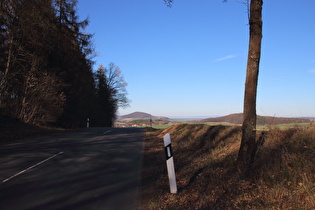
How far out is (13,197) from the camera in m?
4.99

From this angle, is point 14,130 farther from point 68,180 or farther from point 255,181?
point 255,181

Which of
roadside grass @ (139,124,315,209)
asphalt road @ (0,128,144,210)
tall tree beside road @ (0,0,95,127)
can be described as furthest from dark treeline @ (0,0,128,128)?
roadside grass @ (139,124,315,209)

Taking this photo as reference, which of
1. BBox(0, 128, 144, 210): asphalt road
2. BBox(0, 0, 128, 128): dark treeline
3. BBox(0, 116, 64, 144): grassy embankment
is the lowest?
BBox(0, 128, 144, 210): asphalt road

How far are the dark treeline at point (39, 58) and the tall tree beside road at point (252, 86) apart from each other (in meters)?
17.4

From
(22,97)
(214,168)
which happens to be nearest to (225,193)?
(214,168)

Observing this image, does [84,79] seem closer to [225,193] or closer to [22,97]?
[22,97]

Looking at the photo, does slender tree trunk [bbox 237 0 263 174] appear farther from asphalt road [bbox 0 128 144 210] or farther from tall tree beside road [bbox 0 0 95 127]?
tall tree beside road [bbox 0 0 95 127]

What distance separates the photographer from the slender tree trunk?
5586mm

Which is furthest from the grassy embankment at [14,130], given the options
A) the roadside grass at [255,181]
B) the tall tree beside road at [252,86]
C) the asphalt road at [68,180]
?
the tall tree beside road at [252,86]

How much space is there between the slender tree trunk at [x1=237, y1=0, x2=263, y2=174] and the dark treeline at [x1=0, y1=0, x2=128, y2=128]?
17.4 m

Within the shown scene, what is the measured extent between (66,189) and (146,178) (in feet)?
6.83

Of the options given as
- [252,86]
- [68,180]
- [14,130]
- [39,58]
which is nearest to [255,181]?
[252,86]

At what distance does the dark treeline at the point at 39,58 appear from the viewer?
18672mm

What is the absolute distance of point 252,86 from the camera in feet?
18.5
